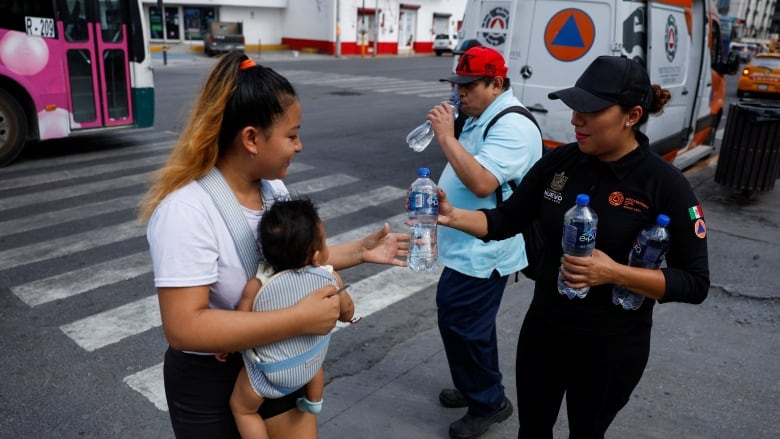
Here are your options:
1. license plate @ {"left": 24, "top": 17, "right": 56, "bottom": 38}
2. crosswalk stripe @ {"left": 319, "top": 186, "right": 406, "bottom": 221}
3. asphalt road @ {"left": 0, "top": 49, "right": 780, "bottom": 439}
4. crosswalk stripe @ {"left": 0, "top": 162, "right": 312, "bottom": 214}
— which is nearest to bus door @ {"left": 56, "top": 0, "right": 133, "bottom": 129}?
license plate @ {"left": 24, "top": 17, "right": 56, "bottom": 38}

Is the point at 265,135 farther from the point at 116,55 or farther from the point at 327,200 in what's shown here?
the point at 116,55

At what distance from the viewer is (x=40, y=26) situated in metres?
8.95

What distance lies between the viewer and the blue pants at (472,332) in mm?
3193

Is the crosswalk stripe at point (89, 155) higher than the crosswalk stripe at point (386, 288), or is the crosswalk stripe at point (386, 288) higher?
the crosswalk stripe at point (89, 155)

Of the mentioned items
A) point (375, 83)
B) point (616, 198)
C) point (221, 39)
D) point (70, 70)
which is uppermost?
point (221, 39)

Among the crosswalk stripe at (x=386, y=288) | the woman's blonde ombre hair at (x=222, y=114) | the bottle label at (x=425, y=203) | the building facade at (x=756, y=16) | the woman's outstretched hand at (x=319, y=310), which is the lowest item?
the crosswalk stripe at (x=386, y=288)

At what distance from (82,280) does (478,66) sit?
402 cm

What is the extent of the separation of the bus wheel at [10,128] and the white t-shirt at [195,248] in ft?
28.6

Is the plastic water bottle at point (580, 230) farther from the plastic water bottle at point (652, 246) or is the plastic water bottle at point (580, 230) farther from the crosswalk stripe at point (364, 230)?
the crosswalk stripe at point (364, 230)

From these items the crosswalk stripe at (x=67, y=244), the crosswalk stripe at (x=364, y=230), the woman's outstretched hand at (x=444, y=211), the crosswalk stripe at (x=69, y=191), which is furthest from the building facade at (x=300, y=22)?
the woman's outstretched hand at (x=444, y=211)

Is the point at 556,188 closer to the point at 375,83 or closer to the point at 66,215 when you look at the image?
the point at 66,215

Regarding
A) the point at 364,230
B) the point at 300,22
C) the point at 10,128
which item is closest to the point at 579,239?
the point at 364,230

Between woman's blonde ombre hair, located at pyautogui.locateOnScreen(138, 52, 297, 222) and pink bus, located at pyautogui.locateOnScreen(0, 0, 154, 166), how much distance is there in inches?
341

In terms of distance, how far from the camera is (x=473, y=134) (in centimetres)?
328
